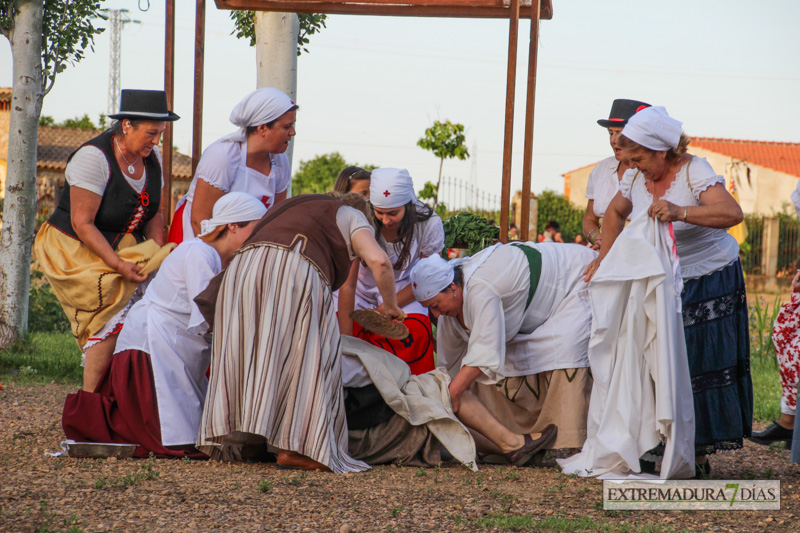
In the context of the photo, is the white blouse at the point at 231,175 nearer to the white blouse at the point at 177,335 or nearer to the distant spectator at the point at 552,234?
the white blouse at the point at 177,335

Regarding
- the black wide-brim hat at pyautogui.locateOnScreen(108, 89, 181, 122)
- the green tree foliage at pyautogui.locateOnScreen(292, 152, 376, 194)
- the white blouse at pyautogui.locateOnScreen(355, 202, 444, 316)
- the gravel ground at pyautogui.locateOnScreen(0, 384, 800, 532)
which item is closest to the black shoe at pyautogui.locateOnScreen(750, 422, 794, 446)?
the gravel ground at pyautogui.locateOnScreen(0, 384, 800, 532)

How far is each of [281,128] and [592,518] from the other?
2.85 m

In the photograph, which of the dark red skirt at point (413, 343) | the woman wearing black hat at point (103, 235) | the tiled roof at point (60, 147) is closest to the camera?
the woman wearing black hat at point (103, 235)

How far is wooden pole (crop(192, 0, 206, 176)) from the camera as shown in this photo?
234 inches

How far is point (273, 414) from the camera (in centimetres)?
419

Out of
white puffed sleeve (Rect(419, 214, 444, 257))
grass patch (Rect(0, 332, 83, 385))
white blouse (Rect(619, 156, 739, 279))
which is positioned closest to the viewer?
white blouse (Rect(619, 156, 739, 279))

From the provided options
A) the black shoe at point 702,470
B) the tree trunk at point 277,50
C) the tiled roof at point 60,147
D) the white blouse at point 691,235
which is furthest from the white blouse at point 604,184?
the tiled roof at point 60,147

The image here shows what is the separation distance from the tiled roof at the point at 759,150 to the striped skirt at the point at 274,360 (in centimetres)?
3429

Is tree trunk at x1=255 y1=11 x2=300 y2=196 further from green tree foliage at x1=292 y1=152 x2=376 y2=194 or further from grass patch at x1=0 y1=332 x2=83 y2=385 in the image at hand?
green tree foliage at x1=292 y1=152 x2=376 y2=194

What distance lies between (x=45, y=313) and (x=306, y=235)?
23.3 feet

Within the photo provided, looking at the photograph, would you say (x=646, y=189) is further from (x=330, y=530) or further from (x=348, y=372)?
(x=330, y=530)

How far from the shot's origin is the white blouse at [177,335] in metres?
4.50

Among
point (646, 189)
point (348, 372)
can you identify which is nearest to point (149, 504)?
point (348, 372)

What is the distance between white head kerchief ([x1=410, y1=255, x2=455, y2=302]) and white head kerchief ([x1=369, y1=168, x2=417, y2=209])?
56 cm
